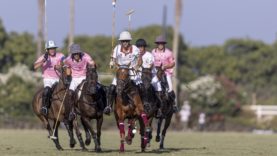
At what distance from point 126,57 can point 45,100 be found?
14.8 feet

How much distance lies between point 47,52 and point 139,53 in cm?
399

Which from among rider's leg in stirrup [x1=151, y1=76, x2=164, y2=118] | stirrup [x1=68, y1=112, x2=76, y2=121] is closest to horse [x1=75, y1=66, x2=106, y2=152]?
stirrup [x1=68, y1=112, x2=76, y2=121]

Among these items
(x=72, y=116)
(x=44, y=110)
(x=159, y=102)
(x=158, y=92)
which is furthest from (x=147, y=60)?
(x=44, y=110)

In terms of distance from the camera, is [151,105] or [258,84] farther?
[258,84]

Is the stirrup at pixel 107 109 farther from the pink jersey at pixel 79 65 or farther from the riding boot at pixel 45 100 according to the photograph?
the riding boot at pixel 45 100

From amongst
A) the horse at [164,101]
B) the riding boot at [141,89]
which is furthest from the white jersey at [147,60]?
the horse at [164,101]

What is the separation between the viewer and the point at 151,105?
26.0 m

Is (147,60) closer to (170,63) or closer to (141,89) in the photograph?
(141,89)

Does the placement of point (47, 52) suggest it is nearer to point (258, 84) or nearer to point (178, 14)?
point (178, 14)

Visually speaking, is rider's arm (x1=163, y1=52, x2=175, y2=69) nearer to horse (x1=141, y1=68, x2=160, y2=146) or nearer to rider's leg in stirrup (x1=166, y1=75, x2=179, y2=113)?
rider's leg in stirrup (x1=166, y1=75, x2=179, y2=113)

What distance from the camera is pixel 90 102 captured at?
25219mm

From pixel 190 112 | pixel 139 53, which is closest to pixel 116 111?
pixel 139 53

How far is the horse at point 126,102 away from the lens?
946 inches

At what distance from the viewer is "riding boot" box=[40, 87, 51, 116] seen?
1106 inches
